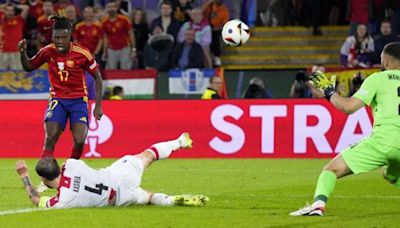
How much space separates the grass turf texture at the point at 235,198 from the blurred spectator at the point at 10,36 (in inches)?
215

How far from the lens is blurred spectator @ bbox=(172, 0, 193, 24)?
26.5 metres

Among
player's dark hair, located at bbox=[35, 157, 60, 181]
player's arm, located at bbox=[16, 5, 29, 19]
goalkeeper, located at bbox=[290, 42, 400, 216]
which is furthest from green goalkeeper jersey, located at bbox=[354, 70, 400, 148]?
player's arm, located at bbox=[16, 5, 29, 19]

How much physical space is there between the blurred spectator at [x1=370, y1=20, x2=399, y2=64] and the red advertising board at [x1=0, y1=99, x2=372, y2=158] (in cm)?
429

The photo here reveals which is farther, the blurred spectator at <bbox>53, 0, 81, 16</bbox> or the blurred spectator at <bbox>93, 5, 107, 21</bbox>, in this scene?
the blurred spectator at <bbox>93, 5, 107, 21</bbox>

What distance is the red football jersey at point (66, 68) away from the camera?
14.6 m

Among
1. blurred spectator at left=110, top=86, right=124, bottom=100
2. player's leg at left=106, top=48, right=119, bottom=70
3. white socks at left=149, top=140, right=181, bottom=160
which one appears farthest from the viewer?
player's leg at left=106, top=48, right=119, bottom=70

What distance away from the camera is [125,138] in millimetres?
21000

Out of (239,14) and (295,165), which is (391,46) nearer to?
(295,165)

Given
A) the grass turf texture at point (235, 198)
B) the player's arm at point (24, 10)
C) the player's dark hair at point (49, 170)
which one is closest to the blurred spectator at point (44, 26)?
the player's arm at point (24, 10)

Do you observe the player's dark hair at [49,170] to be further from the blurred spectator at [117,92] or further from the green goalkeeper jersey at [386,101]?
A: the blurred spectator at [117,92]

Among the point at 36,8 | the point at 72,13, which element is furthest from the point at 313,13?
the point at 36,8

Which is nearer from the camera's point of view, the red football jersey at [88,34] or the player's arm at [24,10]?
the red football jersey at [88,34]

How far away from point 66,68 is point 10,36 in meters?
11.2

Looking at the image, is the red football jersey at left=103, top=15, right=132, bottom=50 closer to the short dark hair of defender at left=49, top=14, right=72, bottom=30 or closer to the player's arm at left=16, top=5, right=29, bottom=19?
the player's arm at left=16, top=5, right=29, bottom=19
